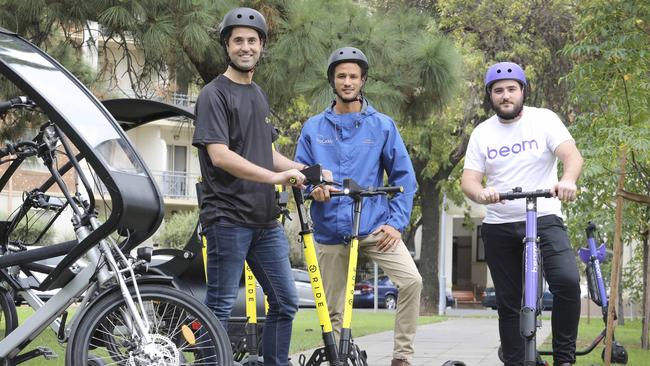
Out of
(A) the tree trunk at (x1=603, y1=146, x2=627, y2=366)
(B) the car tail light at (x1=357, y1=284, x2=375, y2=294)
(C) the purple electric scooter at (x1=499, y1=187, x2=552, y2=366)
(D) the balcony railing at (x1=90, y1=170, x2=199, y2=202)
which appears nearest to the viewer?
(C) the purple electric scooter at (x1=499, y1=187, x2=552, y2=366)

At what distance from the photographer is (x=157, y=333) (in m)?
4.97

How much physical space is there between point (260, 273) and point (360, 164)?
42.8 inches

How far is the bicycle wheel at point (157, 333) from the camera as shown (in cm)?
488

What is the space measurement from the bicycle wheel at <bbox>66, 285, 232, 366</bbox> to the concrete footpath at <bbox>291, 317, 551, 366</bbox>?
4368 millimetres

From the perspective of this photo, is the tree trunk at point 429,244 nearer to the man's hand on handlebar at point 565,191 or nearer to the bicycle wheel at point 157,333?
the man's hand on handlebar at point 565,191

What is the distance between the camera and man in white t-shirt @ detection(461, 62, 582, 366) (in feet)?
21.2

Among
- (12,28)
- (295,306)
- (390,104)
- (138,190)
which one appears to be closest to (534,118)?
(295,306)

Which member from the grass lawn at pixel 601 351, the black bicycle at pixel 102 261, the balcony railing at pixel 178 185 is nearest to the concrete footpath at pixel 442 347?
the grass lawn at pixel 601 351

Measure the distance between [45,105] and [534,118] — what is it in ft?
9.63

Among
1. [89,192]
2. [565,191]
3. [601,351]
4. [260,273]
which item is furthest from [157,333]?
[601,351]

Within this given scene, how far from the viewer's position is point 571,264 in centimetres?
644

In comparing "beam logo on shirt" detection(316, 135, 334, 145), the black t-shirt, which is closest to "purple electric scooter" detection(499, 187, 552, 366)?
"beam logo on shirt" detection(316, 135, 334, 145)

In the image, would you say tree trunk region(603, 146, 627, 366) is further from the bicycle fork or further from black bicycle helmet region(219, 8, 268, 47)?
the bicycle fork

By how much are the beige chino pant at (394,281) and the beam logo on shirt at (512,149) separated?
2.51 ft
